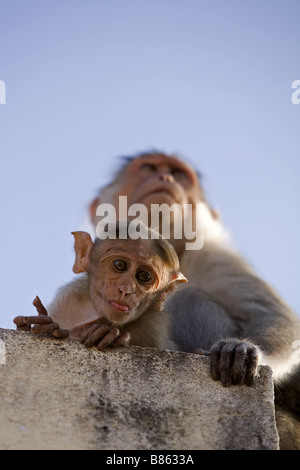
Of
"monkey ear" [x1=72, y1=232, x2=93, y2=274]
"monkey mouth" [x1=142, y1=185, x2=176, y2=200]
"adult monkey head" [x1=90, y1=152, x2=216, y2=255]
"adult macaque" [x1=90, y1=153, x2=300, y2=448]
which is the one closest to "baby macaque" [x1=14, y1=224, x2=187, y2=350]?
"monkey ear" [x1=72, y1=232, x2=93, y2=274]

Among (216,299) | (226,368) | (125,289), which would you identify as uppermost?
(216,299)

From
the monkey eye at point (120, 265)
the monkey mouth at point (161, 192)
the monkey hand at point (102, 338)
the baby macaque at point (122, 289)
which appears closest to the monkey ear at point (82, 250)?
the baby macaque at point (122, 289)

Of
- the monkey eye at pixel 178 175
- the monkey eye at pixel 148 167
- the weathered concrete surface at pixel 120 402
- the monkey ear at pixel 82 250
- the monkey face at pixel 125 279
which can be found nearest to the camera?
the weathered concrete surface at pixel 120 402

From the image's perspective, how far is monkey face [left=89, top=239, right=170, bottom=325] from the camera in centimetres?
430

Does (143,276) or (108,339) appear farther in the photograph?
(143,276)

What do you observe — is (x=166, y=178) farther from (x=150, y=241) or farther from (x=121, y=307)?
(x=121, y=307)

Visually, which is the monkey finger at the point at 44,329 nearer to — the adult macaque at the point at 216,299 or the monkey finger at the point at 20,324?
the monkey finger at the point at 20,324

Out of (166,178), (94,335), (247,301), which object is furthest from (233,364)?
(166,178)

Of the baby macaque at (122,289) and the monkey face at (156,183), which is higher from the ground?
the monkey face at (156,183)

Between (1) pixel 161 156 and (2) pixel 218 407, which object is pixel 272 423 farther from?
(1) pixel 161 156

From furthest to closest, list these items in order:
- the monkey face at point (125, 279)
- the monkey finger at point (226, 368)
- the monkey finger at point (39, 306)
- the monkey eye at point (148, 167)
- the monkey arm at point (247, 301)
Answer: the monkey eye at point (148, 167)
the monkey arm at point (247, 301)
the monkey face at point (125, 279)
the monkey finger at point (39, 306)
the monkey finger at point (226, 368)

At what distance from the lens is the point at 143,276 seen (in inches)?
176

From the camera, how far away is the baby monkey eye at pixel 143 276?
14.6 ft

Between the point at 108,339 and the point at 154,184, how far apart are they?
4186 mm
